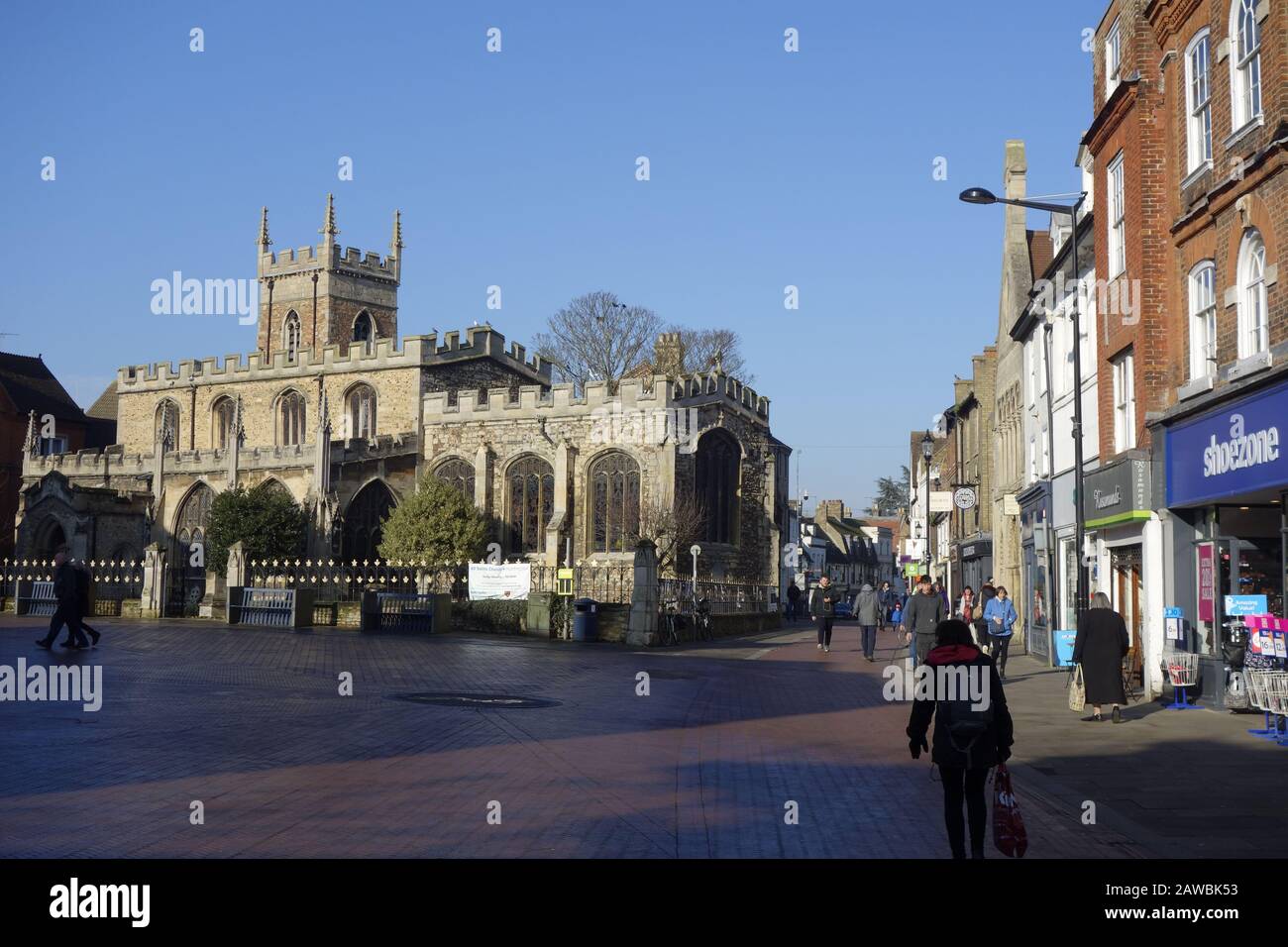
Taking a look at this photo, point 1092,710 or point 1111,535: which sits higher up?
point 1111,535

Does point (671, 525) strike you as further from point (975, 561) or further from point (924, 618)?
point (924, 618)

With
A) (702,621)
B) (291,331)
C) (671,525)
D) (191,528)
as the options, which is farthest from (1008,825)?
(291,331)

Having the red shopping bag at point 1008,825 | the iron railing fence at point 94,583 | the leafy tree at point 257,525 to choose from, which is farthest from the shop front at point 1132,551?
the leafy tree at point 257,525

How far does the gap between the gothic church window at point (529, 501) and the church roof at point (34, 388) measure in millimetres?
31606

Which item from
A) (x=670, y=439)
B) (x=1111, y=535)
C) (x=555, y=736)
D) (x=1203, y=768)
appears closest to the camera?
(x=1203, y=768)

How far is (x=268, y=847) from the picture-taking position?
7.64m

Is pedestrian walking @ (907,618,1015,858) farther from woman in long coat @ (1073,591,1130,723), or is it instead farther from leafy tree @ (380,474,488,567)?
leafy tree @ (380,474,488,567)

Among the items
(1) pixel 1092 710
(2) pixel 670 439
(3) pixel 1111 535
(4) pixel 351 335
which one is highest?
(4) pixel 351 335

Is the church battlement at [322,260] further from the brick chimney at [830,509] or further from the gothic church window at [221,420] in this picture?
the brick chimney at [830,509]

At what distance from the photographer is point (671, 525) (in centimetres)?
4728

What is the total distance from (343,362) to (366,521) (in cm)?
930
